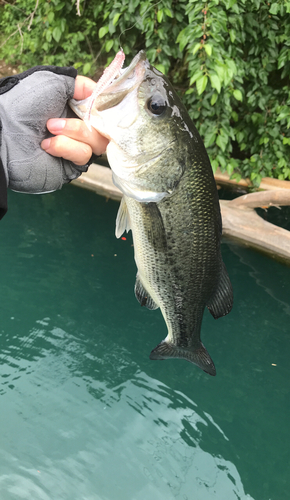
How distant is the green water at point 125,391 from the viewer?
2.88 meters

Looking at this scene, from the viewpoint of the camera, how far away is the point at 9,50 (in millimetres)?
→ 7586

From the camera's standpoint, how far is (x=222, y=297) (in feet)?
4.91

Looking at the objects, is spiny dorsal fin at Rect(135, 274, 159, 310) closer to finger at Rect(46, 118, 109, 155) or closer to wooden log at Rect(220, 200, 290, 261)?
finger at Rect(46, 118, 109, 155)

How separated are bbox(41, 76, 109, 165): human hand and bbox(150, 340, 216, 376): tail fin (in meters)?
0.79

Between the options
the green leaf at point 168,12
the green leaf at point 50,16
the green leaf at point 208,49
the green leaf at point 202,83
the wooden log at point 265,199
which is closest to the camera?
the green leaf at point 208,49

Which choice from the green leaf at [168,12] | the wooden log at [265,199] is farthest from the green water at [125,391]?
the green leaf at [168,12]

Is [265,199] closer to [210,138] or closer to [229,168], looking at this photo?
[229,168]

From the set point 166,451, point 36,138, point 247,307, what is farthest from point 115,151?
point 247,307

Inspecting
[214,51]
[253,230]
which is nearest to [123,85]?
[214,51]

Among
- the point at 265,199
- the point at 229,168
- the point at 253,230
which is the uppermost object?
the point at 229,168

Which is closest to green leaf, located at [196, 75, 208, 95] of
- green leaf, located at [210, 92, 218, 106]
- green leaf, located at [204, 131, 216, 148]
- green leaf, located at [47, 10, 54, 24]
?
green leaf, located at [210, 92, 218, 106]

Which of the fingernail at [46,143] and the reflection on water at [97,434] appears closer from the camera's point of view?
the fingernail at [46,143]

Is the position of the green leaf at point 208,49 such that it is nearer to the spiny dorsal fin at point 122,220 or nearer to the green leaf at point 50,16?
the green leaf at point 50,16

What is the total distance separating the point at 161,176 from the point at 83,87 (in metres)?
0.37
